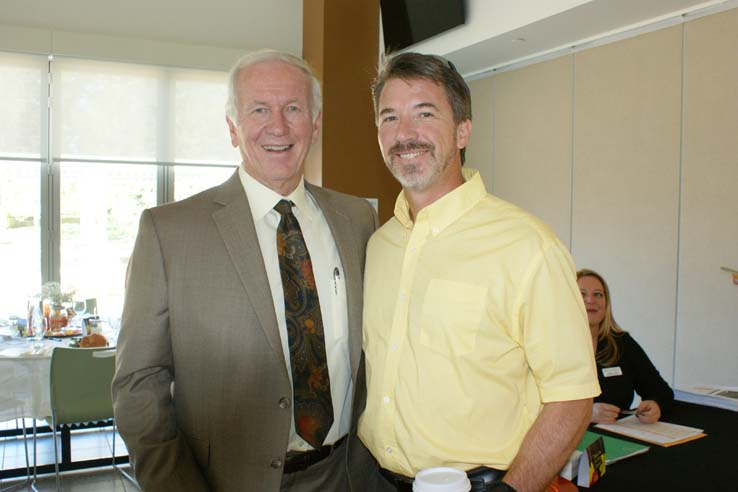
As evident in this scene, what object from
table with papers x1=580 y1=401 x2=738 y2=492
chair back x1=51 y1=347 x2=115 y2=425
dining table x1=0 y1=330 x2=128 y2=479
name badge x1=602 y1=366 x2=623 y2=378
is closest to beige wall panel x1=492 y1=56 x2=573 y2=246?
name badge x1=602 y1=366 x2=623 y2=378

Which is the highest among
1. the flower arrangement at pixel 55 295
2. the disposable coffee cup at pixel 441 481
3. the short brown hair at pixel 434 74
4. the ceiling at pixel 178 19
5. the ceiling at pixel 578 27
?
the ceiling at pixel 178 19

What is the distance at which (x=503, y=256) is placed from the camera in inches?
64.6

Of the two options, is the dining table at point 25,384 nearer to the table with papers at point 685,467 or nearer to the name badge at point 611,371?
the table with papers at point 685,467

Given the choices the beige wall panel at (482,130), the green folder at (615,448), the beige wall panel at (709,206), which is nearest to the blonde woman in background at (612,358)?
the green folder at (615,448)

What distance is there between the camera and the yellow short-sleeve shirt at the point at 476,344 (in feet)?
5.16

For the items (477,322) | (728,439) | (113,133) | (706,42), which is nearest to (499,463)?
(477,322)

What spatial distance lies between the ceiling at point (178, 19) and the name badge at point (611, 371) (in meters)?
5.41

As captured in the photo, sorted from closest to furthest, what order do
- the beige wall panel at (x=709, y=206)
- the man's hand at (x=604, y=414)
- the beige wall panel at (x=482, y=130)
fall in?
the man's hand at (x=604, y=414) → the beige wall panel at (x=709, y=206) → the beige wall panel at (x=482, y=130)

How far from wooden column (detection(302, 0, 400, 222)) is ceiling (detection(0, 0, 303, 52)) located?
3.15 ft

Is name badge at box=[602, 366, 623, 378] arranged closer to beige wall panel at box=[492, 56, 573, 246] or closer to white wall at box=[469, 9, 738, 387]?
white wall at box=[469, 9, 738, 387]

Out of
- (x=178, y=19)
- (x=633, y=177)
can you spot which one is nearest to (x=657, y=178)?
(x=633, y=177)

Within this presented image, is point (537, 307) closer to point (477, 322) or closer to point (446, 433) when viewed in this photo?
point (477, 322)

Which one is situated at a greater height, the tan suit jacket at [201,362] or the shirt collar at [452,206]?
the shirt collar at [452,206]

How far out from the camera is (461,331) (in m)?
1.66
